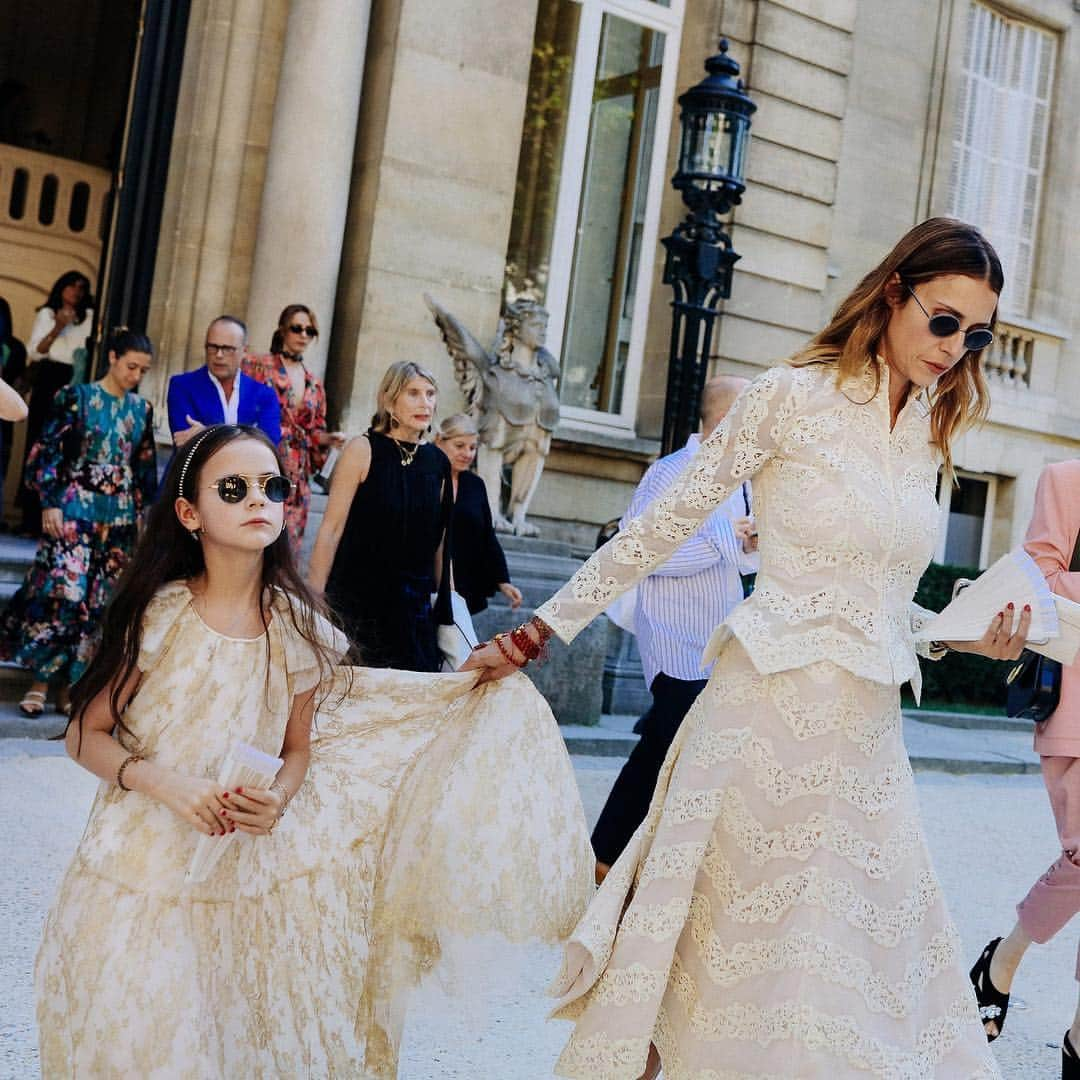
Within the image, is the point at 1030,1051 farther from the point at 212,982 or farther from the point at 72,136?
the point at 72,136

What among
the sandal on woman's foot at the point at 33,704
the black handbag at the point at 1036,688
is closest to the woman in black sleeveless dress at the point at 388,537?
the black handbag at the point at 1036,688

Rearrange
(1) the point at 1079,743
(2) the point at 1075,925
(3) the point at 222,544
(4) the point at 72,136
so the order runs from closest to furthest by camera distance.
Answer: (3) the point at 222,544 < (1) the point at 1079,743 < (2) the point at 1075,925 < (4) the point at 72,136

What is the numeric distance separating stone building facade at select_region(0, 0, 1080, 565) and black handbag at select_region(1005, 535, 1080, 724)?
22.4ft

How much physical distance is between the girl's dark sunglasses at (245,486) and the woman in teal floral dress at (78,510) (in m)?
4.41

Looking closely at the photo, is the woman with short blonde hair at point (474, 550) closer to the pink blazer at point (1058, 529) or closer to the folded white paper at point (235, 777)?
the pink blazer at point (1058, 529)

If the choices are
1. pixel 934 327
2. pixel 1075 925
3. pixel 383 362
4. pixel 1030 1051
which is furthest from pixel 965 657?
pixel 934 327

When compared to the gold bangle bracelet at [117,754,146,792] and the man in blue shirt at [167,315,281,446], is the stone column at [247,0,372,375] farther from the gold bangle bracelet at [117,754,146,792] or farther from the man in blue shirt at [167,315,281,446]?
the gold bangle bracelet at [117,754,146,792]

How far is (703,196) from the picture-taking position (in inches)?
401

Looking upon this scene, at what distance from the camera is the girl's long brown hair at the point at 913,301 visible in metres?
3.01

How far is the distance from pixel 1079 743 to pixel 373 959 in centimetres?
193

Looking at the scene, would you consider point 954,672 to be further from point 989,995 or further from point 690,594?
point 989,995

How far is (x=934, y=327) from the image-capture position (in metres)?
3.00

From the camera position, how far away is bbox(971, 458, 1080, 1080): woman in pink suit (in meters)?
3.94

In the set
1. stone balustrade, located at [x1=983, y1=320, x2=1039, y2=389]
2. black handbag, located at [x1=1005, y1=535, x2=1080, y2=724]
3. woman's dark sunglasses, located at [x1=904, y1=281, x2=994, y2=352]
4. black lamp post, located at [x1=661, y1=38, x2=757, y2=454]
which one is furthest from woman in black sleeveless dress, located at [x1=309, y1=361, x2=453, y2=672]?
stone balustrade, located at [x1=983, y1=320, x2=1039, y2=389]
